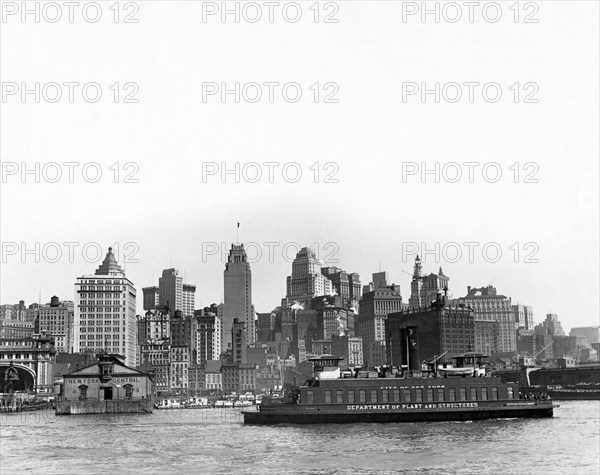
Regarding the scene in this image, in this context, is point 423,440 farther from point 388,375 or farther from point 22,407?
point 22,407

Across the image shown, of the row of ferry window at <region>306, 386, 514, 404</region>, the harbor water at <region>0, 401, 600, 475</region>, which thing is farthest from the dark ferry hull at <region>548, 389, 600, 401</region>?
the row of ferry window at <region>306, 386, 514, 404</region>

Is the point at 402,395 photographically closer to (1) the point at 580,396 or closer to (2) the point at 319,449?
(2) the point at 319,449

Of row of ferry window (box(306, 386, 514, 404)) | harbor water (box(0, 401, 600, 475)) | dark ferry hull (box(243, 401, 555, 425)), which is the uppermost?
row of ferry window (box(306, 386, 514, 404))

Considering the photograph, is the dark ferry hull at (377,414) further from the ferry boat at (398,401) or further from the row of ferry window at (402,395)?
the row of ferry window at (402,395)

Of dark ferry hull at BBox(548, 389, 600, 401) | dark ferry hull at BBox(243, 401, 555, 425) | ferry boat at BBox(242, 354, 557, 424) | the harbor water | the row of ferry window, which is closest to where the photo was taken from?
→ the harbor water

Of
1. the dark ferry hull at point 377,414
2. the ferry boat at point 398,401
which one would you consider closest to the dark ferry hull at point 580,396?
the ferry boat at point 398,401

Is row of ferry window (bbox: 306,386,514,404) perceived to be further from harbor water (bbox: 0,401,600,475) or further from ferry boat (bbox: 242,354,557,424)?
harbor water (bbox: 0,401,600,475)

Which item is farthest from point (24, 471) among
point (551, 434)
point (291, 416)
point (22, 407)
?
point (22, 407)

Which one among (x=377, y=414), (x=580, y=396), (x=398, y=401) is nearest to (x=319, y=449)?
(x=377, y=414)
